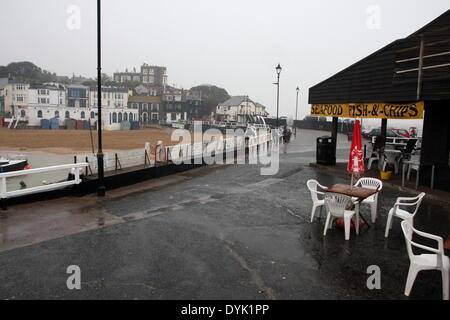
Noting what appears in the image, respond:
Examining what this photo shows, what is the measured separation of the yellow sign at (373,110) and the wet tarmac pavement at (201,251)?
129 inches

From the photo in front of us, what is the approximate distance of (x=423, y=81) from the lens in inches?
401

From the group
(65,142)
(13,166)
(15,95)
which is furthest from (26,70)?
(13,166)

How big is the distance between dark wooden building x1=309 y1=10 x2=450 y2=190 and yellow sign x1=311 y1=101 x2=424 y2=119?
1.29 feet

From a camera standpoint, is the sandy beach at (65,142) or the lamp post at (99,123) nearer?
the lamp post at (99,123)

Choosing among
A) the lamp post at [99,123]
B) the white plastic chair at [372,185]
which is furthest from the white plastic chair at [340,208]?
the lamp post at [99,123]

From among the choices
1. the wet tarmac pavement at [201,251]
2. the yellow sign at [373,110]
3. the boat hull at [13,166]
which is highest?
the yellow sign at [373,110]

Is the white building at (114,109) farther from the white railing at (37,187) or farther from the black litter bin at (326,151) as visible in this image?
the white railing at (37,187)

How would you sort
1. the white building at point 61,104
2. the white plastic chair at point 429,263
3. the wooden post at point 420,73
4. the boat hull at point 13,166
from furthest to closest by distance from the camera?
1. the white building at point 61,104
2. the boat hull at point 13,166
3. the wooden post at point 420,73
4. the white plastic chair at point 429,263

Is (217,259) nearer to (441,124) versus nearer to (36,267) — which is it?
(36,267)

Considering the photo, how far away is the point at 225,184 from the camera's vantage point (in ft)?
43.2

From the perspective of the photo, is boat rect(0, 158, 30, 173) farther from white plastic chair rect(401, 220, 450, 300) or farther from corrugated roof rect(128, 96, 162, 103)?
corrugated roof rect(128, 96, 162, 103)

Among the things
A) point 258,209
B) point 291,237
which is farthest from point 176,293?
point 258,209

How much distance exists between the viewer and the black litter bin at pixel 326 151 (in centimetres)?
1645

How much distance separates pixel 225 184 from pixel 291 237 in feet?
19.8
